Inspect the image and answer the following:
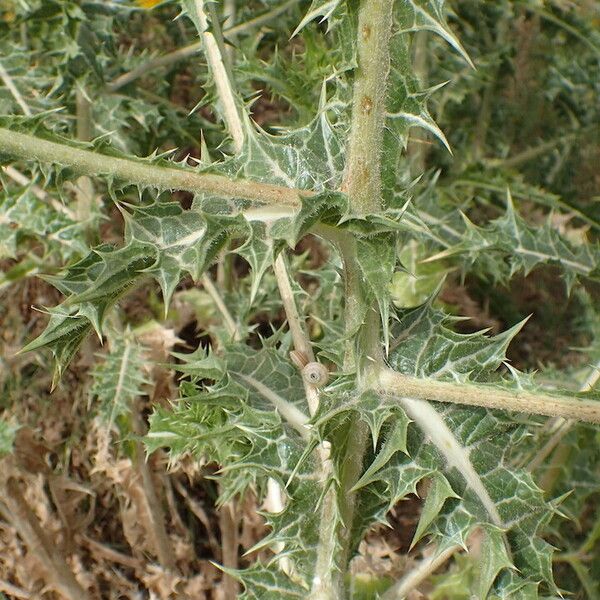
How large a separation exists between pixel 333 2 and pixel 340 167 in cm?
28

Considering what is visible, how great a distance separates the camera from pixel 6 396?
2533mm

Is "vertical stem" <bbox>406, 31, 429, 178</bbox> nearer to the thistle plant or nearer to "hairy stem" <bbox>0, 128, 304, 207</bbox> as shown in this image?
the thistle plant

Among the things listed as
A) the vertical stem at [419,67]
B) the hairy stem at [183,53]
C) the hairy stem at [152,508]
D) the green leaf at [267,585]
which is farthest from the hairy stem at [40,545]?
the vertical stem at [419,67]

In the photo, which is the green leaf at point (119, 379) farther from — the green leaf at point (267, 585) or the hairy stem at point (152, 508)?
the green leaf at point (267, 585)

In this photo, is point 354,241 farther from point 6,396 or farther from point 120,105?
point 6,396

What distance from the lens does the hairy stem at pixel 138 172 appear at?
3.40 ft

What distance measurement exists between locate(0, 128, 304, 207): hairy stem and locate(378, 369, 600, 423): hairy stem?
39cm

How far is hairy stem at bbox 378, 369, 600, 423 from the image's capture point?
1.11 metres

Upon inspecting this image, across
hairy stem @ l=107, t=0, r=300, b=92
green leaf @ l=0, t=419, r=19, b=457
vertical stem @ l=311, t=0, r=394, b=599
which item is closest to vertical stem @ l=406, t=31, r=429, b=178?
Result: hairy stem @ l=107, t=0, r=300, b=92

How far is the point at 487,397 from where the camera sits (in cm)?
119

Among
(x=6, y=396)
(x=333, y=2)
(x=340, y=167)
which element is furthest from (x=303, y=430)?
(x=6, y=396)

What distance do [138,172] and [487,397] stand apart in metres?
0.67

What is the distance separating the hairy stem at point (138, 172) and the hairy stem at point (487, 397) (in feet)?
1.27

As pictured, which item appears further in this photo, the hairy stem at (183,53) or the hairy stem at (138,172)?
the hairy stem at (183,53)
